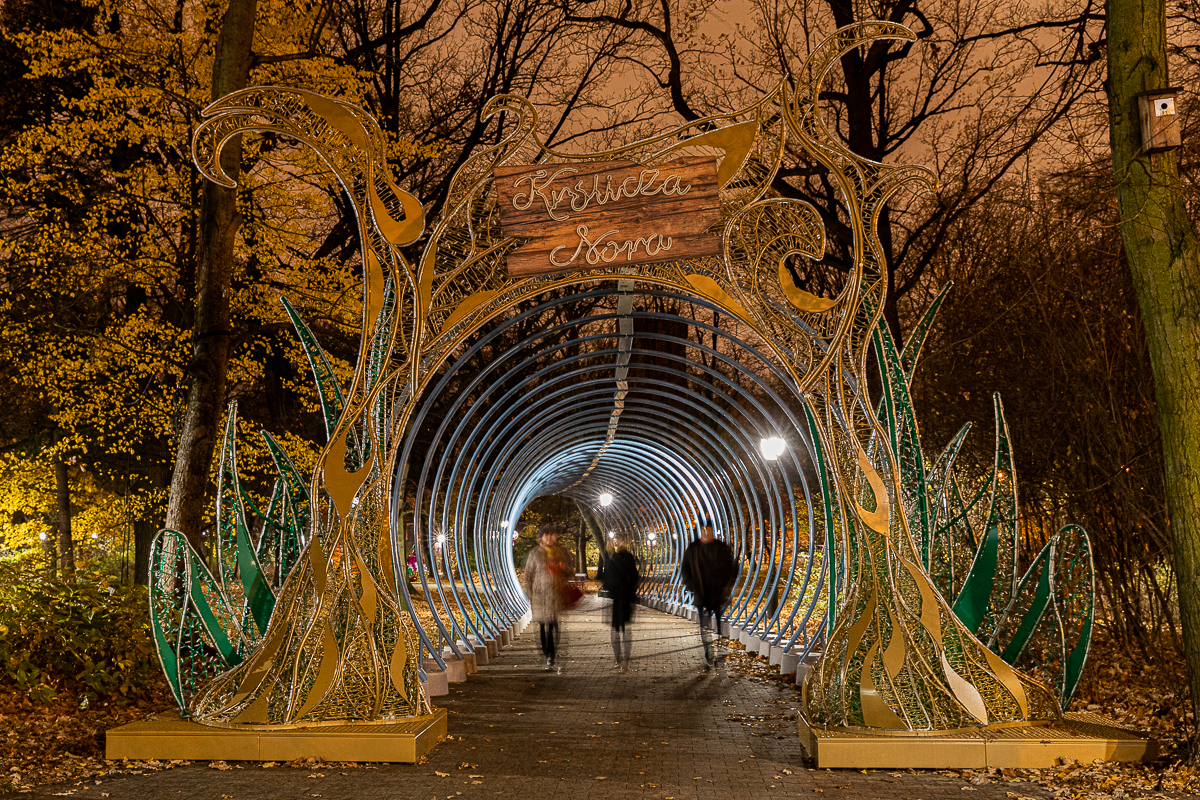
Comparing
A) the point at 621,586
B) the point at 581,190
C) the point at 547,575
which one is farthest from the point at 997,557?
the point at 547,575

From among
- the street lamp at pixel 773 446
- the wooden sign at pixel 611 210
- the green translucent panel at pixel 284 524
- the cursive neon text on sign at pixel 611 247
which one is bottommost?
the green translucent panel at pixel 284 524

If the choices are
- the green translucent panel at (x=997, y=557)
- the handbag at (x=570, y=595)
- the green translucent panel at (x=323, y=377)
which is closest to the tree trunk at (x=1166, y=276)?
the green translucent panel at (x=997, y=557)

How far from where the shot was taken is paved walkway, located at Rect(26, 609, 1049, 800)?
197 inches

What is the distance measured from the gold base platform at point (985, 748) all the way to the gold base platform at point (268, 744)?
246cm

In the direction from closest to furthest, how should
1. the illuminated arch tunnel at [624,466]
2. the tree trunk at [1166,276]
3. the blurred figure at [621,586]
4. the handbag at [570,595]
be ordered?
the tree trunk at [1166,276], the illuminated arch tunnel at [624,466], the blurred figure at [621,586], the handbag at [570,595]

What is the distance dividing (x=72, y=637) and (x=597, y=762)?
4.13 meters

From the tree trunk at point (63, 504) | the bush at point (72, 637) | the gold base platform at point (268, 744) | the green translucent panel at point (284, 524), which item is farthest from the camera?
the tree trunk at point (63, 504)

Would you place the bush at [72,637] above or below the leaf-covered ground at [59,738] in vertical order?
above

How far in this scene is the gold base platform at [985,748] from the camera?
207 inches

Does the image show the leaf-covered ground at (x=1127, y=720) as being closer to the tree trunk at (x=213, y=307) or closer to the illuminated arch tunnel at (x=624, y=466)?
the illuminated arch tunnel at (x=624, y=466)

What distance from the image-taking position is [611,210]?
6281mm

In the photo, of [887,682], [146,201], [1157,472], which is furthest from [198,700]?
[146,201]

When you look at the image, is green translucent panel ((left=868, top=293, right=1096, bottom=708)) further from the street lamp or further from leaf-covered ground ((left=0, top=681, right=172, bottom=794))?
leaf-covered ground ((left=0, top=681, right=172, bottom=794))

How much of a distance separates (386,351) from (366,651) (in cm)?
190
